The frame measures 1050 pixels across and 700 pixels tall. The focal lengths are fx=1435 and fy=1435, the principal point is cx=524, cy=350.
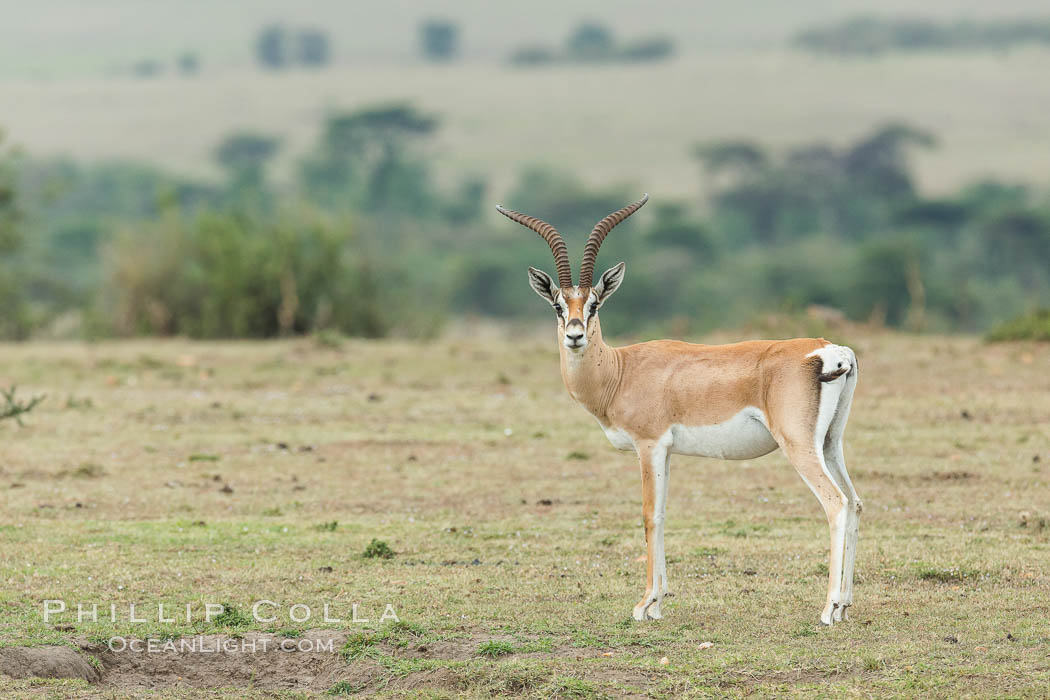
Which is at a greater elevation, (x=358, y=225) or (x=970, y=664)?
(x=358, y=225)

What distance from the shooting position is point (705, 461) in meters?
13.2

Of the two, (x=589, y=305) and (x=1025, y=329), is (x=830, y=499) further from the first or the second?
(x=1025, y=329)

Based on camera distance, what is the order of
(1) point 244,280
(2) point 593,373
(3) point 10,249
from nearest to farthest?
1. (2) point 593,373
2. (1) point 244,280
3. (3) point 10,249

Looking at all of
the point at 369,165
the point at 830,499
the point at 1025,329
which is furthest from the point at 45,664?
the point at 369,165

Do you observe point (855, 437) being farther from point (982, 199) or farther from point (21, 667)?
point (982, 199)

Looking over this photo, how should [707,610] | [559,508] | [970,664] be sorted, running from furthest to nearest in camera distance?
[559,508] < [707,610] < [970,664]

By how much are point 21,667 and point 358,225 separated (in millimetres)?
21381

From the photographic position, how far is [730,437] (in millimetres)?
7859

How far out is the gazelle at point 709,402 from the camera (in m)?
7.59

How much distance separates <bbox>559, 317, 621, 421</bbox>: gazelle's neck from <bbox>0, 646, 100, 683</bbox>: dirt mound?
2.99m

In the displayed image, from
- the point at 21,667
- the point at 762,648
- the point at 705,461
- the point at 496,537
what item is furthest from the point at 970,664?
the point at 705,461

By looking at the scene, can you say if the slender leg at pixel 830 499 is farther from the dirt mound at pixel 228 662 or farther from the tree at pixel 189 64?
the tree at pixel 189 64

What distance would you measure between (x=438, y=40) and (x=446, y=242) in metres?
55.1

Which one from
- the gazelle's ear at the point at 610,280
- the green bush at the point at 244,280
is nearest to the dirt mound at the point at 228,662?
the gazelle's ear at the point at 610,280
